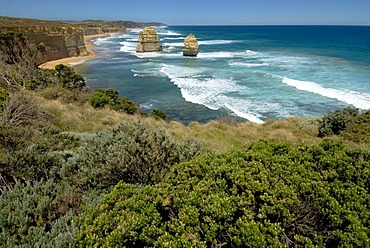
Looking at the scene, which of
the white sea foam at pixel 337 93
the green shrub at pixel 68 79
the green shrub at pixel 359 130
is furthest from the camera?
the white sea foam at pixel 337 93

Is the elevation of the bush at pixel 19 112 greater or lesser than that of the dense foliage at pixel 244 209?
lesser

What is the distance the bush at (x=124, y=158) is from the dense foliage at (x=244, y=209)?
1.38 m

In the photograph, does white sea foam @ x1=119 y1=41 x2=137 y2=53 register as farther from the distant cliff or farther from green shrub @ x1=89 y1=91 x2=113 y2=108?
green shrub @ x1=89 y1=91 x2=113 y2=108

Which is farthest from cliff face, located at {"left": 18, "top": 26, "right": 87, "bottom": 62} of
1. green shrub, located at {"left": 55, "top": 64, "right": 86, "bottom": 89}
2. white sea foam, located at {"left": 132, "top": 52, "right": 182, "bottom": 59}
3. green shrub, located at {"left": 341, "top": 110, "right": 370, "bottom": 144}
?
green shrub, located at {"left": 341, "top": 110, "right": 370, "bottom": 144}

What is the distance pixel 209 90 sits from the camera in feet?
93.9

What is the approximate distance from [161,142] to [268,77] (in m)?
30.6

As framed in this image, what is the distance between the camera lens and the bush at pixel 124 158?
5312mm

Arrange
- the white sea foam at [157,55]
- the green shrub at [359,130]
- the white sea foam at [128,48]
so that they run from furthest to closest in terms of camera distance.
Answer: the white sea foam at [128,48] → the white sea foam at [157,55] → the green shrub at [359,130]

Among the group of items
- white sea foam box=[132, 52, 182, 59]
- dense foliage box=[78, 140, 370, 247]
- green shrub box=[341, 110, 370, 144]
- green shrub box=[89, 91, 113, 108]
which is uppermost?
dense foliage box=[78, 140, 370, 247]

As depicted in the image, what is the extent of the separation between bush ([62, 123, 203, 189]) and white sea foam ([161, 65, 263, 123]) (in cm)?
1472

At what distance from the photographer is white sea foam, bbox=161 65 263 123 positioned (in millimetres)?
22719

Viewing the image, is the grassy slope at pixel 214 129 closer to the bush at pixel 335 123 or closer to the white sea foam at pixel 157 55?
the bush at pixel 335 123

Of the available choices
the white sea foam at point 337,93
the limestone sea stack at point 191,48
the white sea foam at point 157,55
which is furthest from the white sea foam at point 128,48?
the white sea foam at point 337,93

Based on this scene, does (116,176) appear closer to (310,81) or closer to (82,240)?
(82,240)
